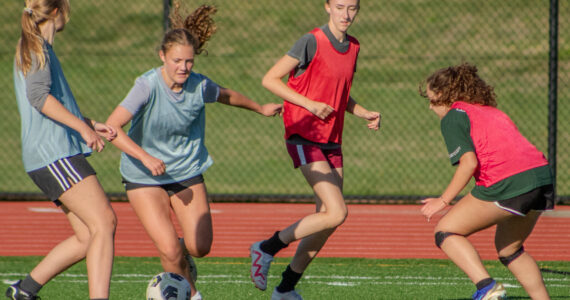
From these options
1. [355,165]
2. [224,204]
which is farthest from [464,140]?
[355,165]

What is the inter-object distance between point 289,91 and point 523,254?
5.80 ft

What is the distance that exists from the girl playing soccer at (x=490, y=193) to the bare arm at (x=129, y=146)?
1529 millimetres

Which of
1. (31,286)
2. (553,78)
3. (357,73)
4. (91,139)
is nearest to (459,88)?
(91,139)

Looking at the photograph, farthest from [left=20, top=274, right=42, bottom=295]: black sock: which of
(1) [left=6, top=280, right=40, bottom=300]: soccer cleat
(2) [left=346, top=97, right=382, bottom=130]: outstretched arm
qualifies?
(2) [left=346, top=97, right=382, bottom=130]: outstretched arm

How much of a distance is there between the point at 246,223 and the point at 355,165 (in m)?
6.20

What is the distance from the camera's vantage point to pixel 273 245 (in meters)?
5.95

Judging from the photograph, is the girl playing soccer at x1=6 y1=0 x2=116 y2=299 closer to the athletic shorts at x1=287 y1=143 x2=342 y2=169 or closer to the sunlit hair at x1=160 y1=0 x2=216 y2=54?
the sunlit hair at x1=160 y1=0 x2=216 y2=54

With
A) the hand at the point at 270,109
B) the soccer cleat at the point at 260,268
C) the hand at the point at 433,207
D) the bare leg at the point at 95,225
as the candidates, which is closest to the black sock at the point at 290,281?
the soccer cleat at the point at 260,268

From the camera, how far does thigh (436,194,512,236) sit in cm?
502

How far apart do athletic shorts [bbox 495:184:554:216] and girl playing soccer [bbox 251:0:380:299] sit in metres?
1.16

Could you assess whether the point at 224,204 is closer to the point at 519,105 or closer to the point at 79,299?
the point at 79,299

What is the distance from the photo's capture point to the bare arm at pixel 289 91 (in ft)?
17.6

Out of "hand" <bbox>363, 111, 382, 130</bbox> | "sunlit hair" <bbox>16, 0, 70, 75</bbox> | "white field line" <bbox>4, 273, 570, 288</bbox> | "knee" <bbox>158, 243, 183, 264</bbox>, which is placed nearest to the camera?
"sunlit hair" <bbox>16, 0, 70, 75</bbox>

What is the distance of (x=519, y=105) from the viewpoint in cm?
1961
